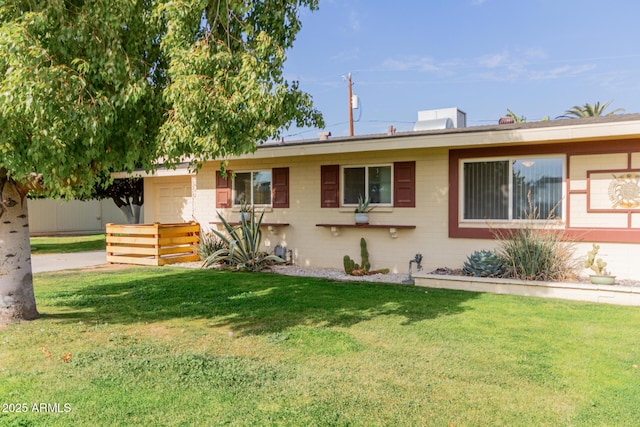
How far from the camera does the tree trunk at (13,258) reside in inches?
200

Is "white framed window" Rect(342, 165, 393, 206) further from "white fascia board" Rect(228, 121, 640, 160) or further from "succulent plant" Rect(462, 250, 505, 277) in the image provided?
"succulent plant" Rect(462, 250, 505, 277)

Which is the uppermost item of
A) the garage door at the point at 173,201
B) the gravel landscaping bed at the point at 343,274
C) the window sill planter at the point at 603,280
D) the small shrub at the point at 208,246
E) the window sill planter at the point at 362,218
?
the garage door at the point at 173,201

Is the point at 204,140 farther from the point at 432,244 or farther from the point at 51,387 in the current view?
the point at 432,244

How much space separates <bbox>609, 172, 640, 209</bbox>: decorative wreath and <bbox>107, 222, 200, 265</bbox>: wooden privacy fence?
9137mm

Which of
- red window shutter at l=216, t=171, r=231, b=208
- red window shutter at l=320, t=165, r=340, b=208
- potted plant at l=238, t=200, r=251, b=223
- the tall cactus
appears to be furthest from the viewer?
red window shutter at l=216, t=171, r=231, b=208

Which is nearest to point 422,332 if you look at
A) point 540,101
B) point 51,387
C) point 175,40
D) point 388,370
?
point 388,370

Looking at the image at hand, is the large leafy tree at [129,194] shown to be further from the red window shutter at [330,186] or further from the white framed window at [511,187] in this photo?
the white framed window at [511,187]

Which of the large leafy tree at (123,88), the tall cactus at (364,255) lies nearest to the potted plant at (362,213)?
the tall cactus at (364,255)

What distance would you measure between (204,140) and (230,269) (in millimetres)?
6021

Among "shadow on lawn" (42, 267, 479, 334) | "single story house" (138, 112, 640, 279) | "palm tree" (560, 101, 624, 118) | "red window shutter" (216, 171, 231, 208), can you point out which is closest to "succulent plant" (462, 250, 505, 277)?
"single story house" (138, 112, 640, 279)

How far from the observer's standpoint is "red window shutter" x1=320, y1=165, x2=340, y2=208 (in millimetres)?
9898

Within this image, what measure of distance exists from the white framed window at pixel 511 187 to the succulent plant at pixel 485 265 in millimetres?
933

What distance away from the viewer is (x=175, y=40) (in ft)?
14.4

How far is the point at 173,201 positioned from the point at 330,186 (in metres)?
5.40
